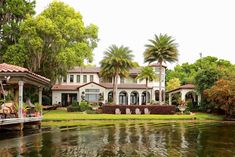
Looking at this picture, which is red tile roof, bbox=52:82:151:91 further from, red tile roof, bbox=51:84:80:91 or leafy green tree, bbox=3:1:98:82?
leafy green tree, bbox=3:1:98:82

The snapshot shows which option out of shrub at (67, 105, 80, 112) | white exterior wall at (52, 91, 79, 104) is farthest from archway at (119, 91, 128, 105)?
shrub at (67, 105, 80, 112)

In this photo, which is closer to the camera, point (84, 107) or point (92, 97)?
point (84, 107)

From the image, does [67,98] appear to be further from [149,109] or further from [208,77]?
[208,77]

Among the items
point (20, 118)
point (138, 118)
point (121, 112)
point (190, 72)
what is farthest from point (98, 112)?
point (190, 72)

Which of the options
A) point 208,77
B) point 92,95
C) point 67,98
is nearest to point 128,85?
point 92,95

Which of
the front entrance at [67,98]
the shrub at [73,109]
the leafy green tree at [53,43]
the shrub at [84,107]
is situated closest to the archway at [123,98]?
the front entrance at [67,98]

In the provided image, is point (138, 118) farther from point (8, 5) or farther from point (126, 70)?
point (8, 5)

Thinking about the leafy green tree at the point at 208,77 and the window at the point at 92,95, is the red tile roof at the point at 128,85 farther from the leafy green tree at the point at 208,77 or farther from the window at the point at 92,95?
the leafy green tree at the point at 208,77

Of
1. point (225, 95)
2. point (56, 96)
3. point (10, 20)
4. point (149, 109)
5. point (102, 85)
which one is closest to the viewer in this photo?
point (225, 95)

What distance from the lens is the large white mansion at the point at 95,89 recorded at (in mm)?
57500

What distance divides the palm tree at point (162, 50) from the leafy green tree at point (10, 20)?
62.6 feet

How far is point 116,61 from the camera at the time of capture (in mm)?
51688

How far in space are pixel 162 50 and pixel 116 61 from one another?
7.33 m

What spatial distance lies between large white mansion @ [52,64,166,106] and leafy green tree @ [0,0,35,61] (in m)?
15.9
